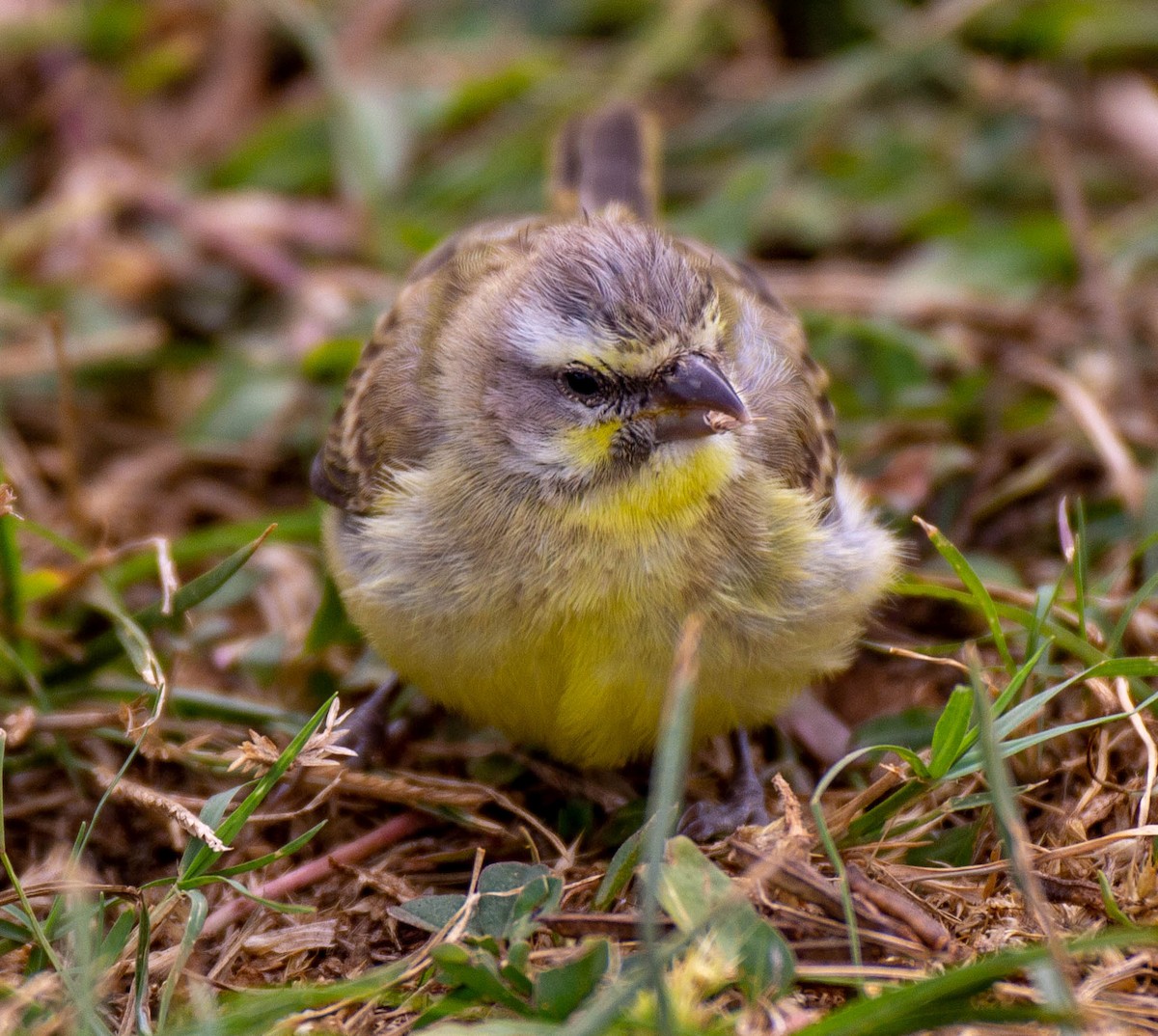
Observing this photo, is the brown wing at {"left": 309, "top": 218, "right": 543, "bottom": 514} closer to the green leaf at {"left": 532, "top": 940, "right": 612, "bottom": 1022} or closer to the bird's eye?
the bird's eye

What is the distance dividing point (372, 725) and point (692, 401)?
1.40 metres

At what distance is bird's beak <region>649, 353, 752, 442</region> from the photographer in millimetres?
3287

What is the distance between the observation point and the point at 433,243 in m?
5.59

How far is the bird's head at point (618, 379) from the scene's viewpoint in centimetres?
332

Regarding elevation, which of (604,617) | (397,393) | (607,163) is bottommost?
(604,617)

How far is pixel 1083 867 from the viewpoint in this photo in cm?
315

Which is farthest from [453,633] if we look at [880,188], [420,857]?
[880,188]

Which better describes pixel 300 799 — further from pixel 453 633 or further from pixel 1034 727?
pixel 1034 727

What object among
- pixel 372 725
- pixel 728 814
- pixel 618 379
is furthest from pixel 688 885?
pixel 372 725

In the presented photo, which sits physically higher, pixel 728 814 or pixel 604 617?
pixel 604 617

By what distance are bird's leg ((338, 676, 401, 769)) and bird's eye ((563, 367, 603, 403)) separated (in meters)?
1.16

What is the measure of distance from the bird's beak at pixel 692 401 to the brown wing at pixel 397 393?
677 millimetres

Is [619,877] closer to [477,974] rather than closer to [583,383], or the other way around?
[477,974]

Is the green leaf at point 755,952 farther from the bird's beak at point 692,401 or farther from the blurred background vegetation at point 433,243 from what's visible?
the bird's beak at point 692,401
